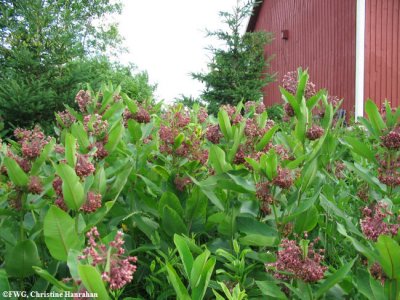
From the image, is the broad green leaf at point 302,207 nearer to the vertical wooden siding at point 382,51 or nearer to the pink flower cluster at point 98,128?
the pink flower cluster at point 98,128

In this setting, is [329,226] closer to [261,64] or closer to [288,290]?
[288,290]

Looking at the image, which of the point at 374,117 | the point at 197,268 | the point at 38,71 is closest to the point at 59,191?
the point at 197,268

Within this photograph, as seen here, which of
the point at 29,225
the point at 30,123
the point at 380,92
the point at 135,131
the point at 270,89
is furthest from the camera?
the point at 270,89

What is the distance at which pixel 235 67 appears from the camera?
19734mm

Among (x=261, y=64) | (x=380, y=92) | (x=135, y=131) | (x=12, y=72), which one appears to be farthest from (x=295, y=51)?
(x=135, y=131)

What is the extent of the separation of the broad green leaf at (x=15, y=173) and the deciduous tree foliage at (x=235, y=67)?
1678 centimetres

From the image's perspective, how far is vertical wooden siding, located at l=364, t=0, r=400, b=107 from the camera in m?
14.9

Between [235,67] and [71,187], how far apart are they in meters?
18.8

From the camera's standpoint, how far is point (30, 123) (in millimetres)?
9711

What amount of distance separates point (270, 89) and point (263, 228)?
20551mm

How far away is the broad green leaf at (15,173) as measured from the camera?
1.53 metres

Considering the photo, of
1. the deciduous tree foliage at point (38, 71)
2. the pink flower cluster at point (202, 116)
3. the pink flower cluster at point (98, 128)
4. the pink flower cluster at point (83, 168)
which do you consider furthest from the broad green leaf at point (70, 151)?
the deciduous tree foliage at point (38, 71)

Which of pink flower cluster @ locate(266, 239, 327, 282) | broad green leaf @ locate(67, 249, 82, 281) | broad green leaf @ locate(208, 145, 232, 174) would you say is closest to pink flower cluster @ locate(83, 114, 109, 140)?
broad green leaf @ locate(208, 145, 232, 174)

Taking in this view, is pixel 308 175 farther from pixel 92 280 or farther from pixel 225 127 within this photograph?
pixel 92 280
